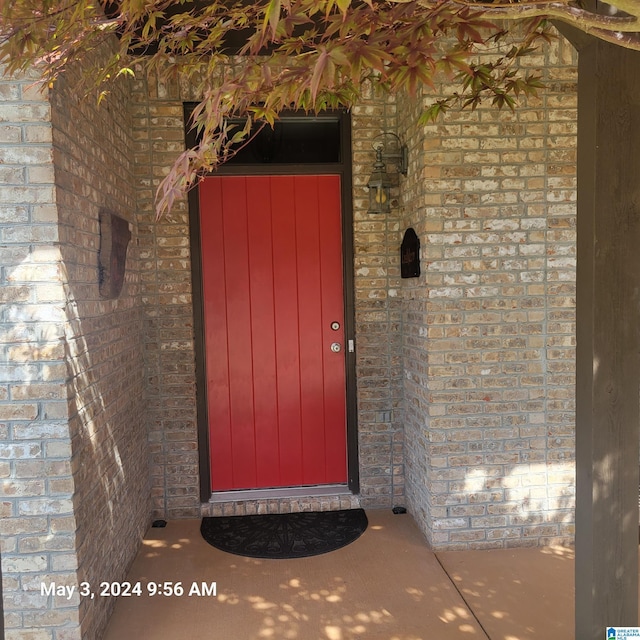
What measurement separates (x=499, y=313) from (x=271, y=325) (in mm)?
1491

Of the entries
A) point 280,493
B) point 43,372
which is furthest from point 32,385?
point 280,493

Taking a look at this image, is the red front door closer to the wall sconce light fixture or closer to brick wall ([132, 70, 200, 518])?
brick wall ([132, 70, 200, 518])

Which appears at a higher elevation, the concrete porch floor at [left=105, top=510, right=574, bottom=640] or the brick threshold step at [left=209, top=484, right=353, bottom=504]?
the brick threshold step at [left=209, top=484, right=353, bottom=504]

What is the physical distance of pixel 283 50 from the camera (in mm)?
2062

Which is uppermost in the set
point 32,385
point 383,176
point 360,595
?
point 383,176

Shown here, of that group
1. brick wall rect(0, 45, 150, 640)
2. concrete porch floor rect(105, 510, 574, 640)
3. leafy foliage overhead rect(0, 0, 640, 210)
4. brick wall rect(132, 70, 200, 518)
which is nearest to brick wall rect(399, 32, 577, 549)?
concrete porch floor rect(105, 510, 574, 640)

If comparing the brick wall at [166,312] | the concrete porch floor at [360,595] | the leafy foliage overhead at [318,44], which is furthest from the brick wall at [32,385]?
the brick wall at [166,312]

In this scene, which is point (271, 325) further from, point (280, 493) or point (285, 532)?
point (285, 532)

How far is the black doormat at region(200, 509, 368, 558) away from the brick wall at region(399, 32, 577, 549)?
22.5 inches

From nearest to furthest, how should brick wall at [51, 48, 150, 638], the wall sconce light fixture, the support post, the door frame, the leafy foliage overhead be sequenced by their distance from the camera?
the leafy foliage overhead → the support post → brick wall at [51, 48, 150, 638] → the wall sconce light fixture → the door frame

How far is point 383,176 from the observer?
333cm

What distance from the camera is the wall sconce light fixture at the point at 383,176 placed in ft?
10.9

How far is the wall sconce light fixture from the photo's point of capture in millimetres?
3334

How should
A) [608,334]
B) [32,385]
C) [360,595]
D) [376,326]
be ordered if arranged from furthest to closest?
[376,326], [360,595], [32,385], [608,334]
